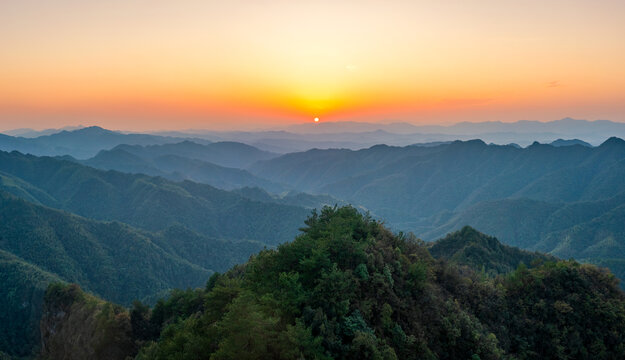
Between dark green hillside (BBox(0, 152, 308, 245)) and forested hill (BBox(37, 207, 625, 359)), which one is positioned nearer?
forested hill (BBox(37, 207, 625, 359))

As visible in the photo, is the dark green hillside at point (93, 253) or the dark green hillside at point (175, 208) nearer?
the dark green hillside at point (93, 253)

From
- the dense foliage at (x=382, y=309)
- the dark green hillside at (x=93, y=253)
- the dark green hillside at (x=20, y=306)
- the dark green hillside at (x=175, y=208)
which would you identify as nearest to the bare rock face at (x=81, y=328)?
the dark green hillside at (x=20, y=306)

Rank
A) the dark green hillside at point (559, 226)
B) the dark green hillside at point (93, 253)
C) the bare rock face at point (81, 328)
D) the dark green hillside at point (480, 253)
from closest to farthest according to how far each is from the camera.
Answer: the bare rock face at point (81, 328)
the dark green hillside at point (480, 253)
the dark green hillside at point (93, 253)
the dark green hillside at point (559, 226)

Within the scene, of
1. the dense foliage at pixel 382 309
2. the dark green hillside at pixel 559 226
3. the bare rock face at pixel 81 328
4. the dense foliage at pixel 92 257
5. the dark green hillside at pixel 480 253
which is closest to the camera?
the dense foliage at pixel 382 309

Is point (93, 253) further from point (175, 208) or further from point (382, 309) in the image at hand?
point (382, 309)

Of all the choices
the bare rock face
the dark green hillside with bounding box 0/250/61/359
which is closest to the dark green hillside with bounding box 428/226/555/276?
the bare rock face

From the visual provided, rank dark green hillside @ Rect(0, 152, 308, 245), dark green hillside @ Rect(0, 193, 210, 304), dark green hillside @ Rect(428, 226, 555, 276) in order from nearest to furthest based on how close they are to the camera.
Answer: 1. dark green hillside @ Rect(428, 226, 555, 276)
2. dark green hillside @ Rect(0, 193, 210, 304)
3. dark green hillside @ Rect(0, 152, 308, 245)

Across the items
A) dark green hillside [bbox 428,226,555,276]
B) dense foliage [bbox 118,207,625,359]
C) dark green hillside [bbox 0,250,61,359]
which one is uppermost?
dense foliage [bbox 118,207,625,359]

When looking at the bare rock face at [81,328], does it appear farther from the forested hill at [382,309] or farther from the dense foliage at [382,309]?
the dense foliage at [382,309]

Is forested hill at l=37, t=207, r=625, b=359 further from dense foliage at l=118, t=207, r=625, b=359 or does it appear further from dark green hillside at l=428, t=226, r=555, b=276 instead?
dark green hillside at l=428, t=226, r=555, b=276
